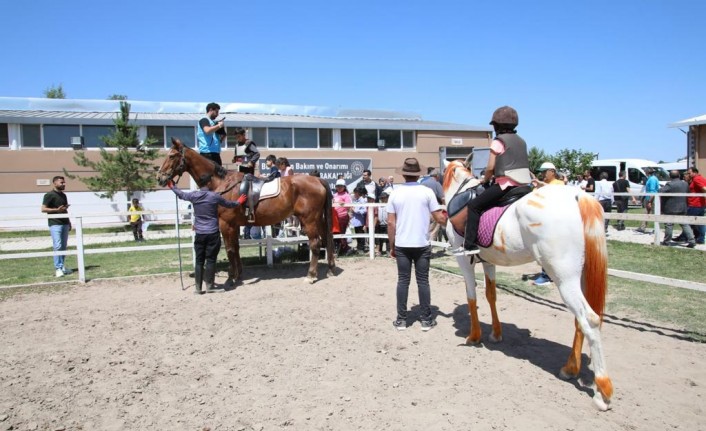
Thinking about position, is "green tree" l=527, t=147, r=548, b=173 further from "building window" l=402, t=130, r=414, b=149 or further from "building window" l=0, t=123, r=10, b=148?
"building window" l=0, t=123, r=10, b=148

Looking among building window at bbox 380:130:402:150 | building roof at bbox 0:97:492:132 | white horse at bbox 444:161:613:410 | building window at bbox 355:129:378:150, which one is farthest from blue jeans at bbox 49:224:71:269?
building window at bbox 380:130:402:150

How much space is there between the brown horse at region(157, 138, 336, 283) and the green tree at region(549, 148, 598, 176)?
3051 centimetres

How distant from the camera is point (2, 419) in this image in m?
3.61

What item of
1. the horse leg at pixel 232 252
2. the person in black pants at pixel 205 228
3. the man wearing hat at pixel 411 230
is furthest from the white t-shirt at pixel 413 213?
the horse leg at pixel 232 252

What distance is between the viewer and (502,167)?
4.59m

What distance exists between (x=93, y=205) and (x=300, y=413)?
72.8 feet

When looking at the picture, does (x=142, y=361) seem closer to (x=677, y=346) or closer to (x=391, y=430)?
(x=391, y=430)

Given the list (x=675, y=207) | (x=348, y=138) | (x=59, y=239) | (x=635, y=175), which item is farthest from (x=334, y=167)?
(x=635, y=175)

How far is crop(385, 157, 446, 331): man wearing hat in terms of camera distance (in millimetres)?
5566

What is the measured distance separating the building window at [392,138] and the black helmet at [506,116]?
22.5 m

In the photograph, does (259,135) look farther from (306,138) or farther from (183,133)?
(183,133)

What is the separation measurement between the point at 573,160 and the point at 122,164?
32.4 meters

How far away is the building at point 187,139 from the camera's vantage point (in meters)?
21.3

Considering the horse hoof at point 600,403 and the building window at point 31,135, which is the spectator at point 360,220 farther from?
the building window at point 31,135
